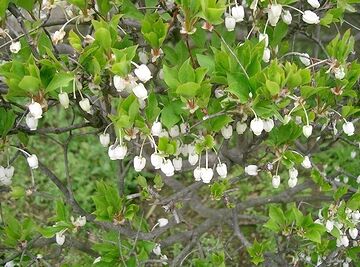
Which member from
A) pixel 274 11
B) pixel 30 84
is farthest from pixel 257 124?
pixel 30 84

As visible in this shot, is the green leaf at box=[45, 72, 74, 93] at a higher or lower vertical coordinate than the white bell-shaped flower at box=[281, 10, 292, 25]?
higher

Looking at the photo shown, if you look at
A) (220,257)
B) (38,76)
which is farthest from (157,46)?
(220,257)

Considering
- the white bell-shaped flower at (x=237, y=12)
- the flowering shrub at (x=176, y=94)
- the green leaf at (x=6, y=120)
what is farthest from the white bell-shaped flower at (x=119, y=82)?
the green leaf at (x=6, y=120)

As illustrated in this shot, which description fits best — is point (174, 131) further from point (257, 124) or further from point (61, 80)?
point (61, 80)

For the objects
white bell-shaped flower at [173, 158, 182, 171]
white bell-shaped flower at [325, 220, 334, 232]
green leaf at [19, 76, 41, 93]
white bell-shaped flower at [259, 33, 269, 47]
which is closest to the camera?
green leaf at [19, 76, 41, 93]

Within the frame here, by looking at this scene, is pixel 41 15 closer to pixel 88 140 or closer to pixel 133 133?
pixel 133 133

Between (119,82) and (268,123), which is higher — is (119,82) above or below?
above

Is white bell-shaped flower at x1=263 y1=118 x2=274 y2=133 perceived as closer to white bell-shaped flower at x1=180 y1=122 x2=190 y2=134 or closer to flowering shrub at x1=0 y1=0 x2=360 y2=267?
flowering shrub at x1=0 y1=0 x2=360 y2=267

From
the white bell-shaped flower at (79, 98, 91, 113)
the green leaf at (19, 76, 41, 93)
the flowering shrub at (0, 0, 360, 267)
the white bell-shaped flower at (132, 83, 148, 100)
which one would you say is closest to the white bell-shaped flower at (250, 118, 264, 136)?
the flowering shrub at (0, 0, 360, 267)

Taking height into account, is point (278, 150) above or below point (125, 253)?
above

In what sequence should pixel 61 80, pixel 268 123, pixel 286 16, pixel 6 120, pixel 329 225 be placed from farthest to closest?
pixel 329 225, pixel 6 120, pixel 286 16, pixel 268 123, pixel 61 80

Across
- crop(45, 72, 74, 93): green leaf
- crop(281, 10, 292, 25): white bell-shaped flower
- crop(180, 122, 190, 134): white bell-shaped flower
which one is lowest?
crop(180, 122, 190, 134): white bell-shaped flower
